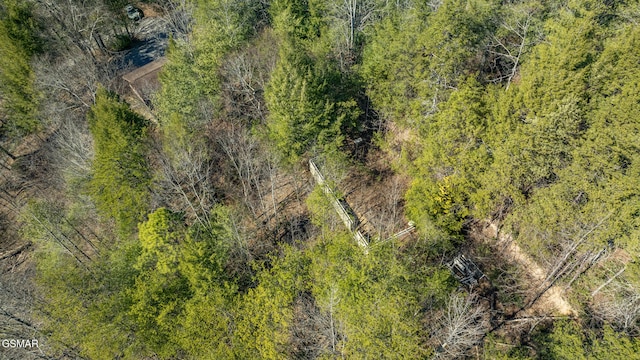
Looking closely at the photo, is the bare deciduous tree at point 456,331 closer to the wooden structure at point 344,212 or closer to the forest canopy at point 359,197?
the forest canopy at point 359,197

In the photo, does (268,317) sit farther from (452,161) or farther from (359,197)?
(452,161)

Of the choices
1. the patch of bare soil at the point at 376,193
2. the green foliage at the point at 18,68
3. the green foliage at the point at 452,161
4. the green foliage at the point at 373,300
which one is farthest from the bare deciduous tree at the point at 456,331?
the green foliage at the point at 18,68

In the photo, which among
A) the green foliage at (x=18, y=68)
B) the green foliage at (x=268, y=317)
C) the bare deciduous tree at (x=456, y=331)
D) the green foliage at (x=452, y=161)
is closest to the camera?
the bare deciduous tree at (x=456, y=331)

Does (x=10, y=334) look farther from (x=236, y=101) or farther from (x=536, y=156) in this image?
(x=536, y=156)

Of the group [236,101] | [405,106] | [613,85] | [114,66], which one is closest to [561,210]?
[613,85]

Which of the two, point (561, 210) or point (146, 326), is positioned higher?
point (561, 210)
